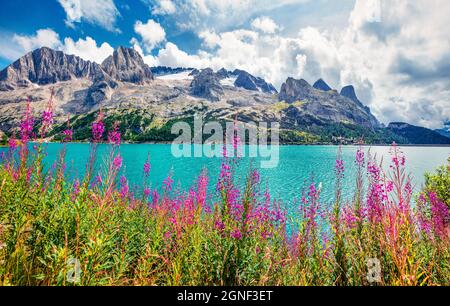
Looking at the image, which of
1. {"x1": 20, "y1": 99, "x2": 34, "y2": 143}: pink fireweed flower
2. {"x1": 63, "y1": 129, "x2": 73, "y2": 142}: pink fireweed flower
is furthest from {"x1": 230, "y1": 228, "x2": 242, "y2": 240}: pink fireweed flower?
{"x1": 20, "y1": 99, "x2": 34, "y2": 143}: pink fireweed flower

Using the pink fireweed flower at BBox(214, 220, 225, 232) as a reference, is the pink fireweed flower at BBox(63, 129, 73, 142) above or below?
above

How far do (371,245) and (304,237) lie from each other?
4.73 ft

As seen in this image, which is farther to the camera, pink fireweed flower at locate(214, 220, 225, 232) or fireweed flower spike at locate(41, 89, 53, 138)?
fireweed flower spike at locate(41, 89, 53, 138)

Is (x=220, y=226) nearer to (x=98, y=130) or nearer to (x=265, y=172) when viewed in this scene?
(x=98, y=130)

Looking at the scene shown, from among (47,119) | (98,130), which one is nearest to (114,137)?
(98,130)

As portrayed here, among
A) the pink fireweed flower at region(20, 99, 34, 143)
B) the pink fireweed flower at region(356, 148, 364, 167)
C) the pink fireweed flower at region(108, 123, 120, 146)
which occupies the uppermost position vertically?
the pink fireweed flower at region(20, 99, 34, 143)

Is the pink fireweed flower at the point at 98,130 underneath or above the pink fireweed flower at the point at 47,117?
underneath

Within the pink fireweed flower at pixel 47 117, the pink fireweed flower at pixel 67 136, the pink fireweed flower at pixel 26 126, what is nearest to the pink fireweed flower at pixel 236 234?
the pink fireweed flower at pixel 67 136

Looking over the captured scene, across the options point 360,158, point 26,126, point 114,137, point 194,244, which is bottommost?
point 194,244

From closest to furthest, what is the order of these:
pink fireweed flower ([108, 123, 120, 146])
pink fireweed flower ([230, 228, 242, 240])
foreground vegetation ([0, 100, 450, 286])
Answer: foreground vegetation ([0, 100, 450, 286]) < pink fireweed flower ([230, 228, 242, 240]) < pink fireweed flower ([108, 123, 120, 146])

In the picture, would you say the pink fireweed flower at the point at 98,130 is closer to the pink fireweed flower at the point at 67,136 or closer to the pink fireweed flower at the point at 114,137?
→ the pink fireweed flower at the point at 114,137

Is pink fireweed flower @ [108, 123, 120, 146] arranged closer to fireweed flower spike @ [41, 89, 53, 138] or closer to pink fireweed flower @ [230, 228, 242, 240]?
fireweed flower spike @ [41, 89, 53, 138]

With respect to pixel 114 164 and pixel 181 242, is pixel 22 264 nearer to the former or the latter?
pixel 114 164
